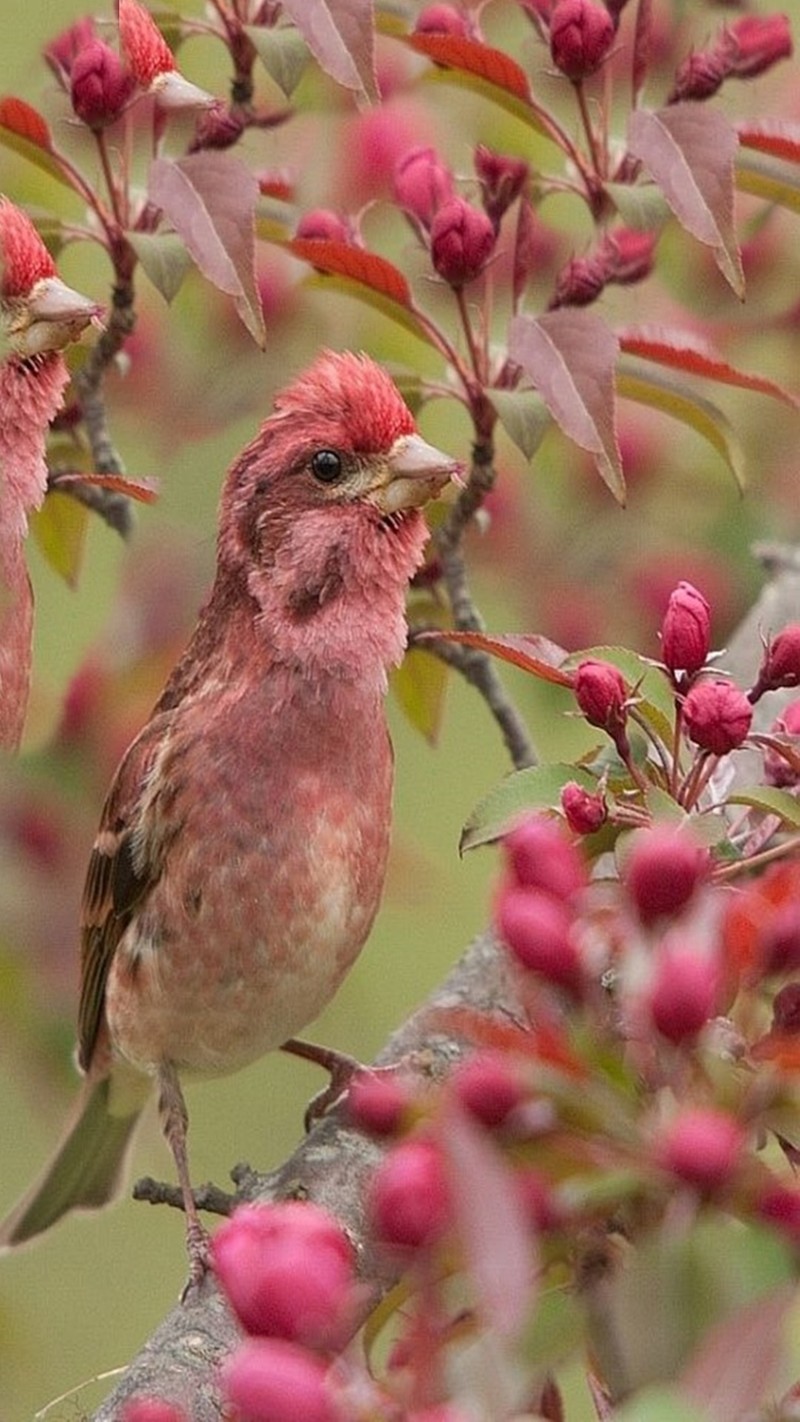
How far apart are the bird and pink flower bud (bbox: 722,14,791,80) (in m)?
0.67

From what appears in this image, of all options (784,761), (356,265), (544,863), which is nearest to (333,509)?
(356,265)

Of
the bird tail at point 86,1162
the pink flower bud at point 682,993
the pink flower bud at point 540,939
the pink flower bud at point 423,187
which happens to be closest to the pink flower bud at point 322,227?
the pink flower bud at point 423,187

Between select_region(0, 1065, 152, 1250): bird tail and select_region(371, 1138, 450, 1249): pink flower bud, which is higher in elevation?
select_region(371, 1138, 450, 1249): pink flower bud

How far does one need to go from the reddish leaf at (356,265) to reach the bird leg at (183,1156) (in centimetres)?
115

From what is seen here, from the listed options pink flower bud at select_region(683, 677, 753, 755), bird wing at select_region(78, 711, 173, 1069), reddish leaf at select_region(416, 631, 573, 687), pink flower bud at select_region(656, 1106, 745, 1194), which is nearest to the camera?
pink flower bud at select_region(656, 1106, 745, 1194)

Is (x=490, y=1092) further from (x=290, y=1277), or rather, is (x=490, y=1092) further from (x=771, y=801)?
(x=771, y=801)

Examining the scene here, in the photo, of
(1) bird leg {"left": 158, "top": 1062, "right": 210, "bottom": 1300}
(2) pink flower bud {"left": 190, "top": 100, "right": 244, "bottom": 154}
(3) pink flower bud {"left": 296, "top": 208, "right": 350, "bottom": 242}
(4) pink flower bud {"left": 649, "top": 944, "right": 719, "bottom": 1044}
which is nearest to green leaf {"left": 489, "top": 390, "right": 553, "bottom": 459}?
(3) pink flower bud {"left": 296, "top": 208, "right": 350, "bottom": 242}

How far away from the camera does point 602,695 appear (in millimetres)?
2230

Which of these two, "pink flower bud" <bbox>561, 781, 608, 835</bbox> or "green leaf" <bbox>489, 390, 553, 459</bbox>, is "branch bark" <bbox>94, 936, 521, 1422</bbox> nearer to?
"pink flower bud" <bbox>561, 781, 608, 835</bbox>

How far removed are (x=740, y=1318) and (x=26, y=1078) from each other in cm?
253

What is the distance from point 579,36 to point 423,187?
315 mm

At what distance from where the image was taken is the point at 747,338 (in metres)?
4.27

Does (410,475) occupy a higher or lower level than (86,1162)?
higher

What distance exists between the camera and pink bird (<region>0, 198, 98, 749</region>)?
2.65 metres
